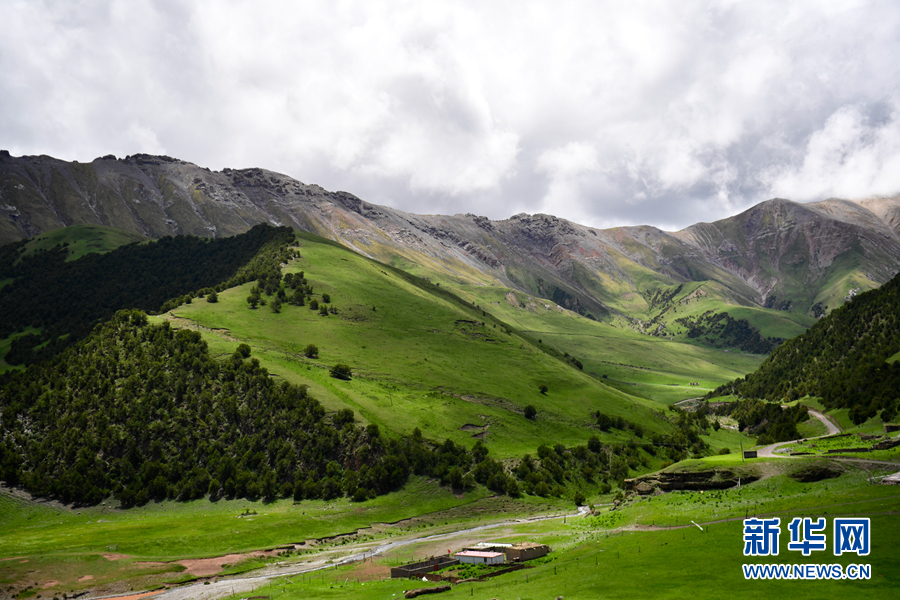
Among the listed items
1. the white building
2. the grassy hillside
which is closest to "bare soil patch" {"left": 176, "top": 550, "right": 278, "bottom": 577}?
the white building

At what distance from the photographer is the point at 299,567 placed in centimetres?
7125

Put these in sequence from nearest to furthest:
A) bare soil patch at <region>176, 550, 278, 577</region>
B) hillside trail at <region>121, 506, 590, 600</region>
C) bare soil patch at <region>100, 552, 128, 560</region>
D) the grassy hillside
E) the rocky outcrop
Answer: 1. hillside trail at <region>121, 506, 590, 600</region>
2. the rocky outcrop
3. bare soil patch at <region>176, 550, 278, 577</region>
4. bare soil patch at <region>100, 552, 128, 560</region>
5. the grassy hillside

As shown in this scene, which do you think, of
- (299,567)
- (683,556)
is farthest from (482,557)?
(299,567)

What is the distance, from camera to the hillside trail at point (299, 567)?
61781 millimetres

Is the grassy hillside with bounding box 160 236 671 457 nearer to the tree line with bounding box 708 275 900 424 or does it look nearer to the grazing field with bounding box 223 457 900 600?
the tree line with bounding box 708 275 900 424

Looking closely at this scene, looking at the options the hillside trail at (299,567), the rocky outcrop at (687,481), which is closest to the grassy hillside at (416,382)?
the hillside trail at (299,567)

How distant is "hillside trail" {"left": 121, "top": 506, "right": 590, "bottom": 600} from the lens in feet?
203

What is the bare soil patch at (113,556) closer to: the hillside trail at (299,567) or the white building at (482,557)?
the hillside trail at (299,567)

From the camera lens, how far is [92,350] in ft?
486

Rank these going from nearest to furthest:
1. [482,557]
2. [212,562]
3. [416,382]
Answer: [482,557] → [212,562] → [416,382]

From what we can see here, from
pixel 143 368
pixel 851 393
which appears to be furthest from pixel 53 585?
pixel 851 393

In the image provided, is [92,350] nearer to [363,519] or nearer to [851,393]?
[363,519]

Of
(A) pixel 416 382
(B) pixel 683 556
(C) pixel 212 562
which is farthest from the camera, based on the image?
(A) pixel 416 382

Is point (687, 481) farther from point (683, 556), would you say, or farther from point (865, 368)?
point (865, 368)
